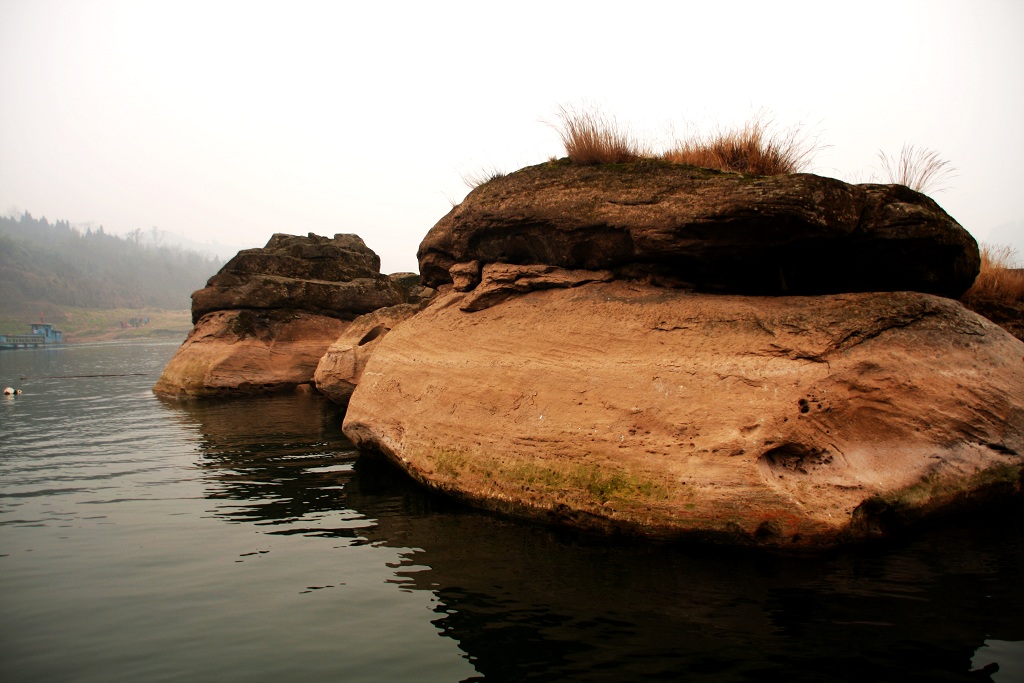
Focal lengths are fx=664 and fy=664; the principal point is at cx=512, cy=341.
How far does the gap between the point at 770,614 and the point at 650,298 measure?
412cm

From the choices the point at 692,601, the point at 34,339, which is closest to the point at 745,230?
the point at 692,601

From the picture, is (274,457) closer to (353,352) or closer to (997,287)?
(353,352)

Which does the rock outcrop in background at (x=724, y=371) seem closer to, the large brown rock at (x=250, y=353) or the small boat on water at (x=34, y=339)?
the large brown rock at (x=250, y=353)

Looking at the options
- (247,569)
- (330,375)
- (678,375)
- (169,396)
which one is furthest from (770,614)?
(169,396)

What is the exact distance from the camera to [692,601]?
5496mm

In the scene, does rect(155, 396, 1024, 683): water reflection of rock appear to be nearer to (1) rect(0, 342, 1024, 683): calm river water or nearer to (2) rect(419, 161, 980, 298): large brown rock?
(1) rect(0, 342, 1024, 683): calm river water

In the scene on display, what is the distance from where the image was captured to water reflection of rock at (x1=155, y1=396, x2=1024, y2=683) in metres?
4.55

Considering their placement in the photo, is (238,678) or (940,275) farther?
(940,275)

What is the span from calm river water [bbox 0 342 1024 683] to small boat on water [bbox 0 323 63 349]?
96452 millimetres

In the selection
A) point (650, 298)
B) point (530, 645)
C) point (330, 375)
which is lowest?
point (530, 645)

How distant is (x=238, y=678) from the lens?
4531 millimetres

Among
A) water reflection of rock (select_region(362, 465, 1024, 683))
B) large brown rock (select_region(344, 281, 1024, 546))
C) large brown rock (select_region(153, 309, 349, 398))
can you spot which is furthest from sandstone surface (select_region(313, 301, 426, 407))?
water reflection of rock (select_region(362, 465, 1024, 683))

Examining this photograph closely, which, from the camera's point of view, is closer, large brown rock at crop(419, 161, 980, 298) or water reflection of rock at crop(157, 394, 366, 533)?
large brown rock at crop(419, 161, 980, 298)

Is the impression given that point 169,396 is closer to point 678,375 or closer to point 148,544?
point 148,544
